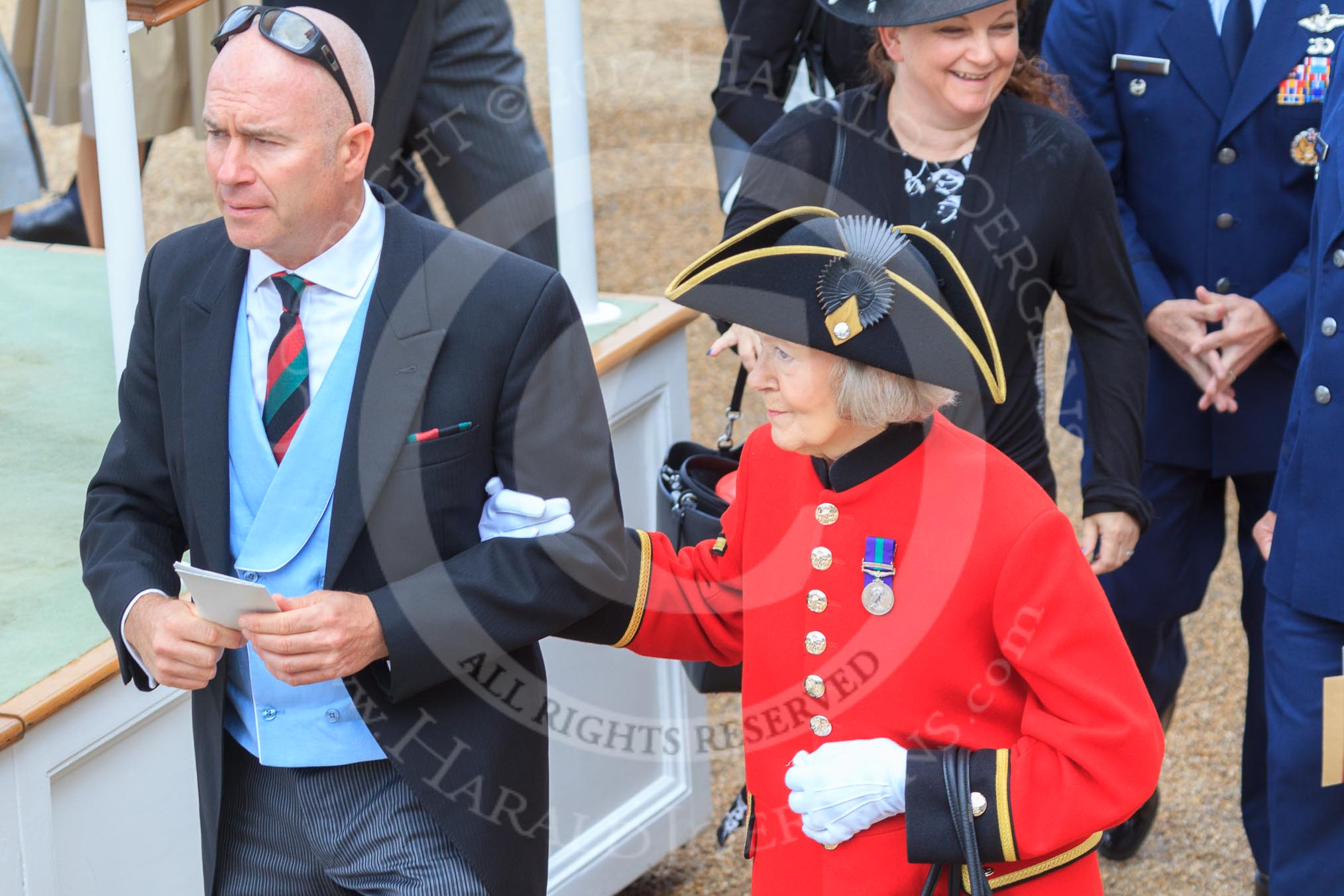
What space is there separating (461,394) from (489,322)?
0.32ft

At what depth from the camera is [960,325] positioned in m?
2.15

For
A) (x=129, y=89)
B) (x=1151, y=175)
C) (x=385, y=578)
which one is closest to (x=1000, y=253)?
(x=1151, y=175)

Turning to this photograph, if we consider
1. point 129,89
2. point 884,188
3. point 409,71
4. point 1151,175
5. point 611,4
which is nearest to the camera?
point 129,89

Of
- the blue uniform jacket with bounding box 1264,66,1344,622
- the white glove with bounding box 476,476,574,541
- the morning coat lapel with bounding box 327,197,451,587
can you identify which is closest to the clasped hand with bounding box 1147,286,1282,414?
the blue uniform jacket with bounding box 1264,66,1344,622

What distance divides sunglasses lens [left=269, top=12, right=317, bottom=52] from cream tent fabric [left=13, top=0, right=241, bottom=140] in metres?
2.75

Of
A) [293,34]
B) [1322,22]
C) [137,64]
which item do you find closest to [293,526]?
[293,34]

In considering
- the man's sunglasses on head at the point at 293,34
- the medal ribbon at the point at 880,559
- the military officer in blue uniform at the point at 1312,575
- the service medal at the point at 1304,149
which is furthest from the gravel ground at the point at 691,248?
the man's sunglasses on head at the point at 293,34

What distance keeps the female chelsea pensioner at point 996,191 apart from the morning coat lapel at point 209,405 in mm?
1069

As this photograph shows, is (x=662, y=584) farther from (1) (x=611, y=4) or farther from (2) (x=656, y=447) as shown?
(1) (x=611, y=4)

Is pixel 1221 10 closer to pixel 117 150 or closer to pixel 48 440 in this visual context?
pixel 117 150

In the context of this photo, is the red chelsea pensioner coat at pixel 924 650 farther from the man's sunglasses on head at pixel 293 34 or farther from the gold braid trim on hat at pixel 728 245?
the man's sunglasses on head at pixel 293 34

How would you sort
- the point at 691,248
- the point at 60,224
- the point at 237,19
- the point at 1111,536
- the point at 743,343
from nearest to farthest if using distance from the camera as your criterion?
1. the point at 237,19
2. the point at 743,343
3. the point at 1111,536
4. the point at 60,224
5. the point at 691,248

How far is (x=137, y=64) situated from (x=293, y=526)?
3.50 metres

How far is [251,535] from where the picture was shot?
2.18 metres
